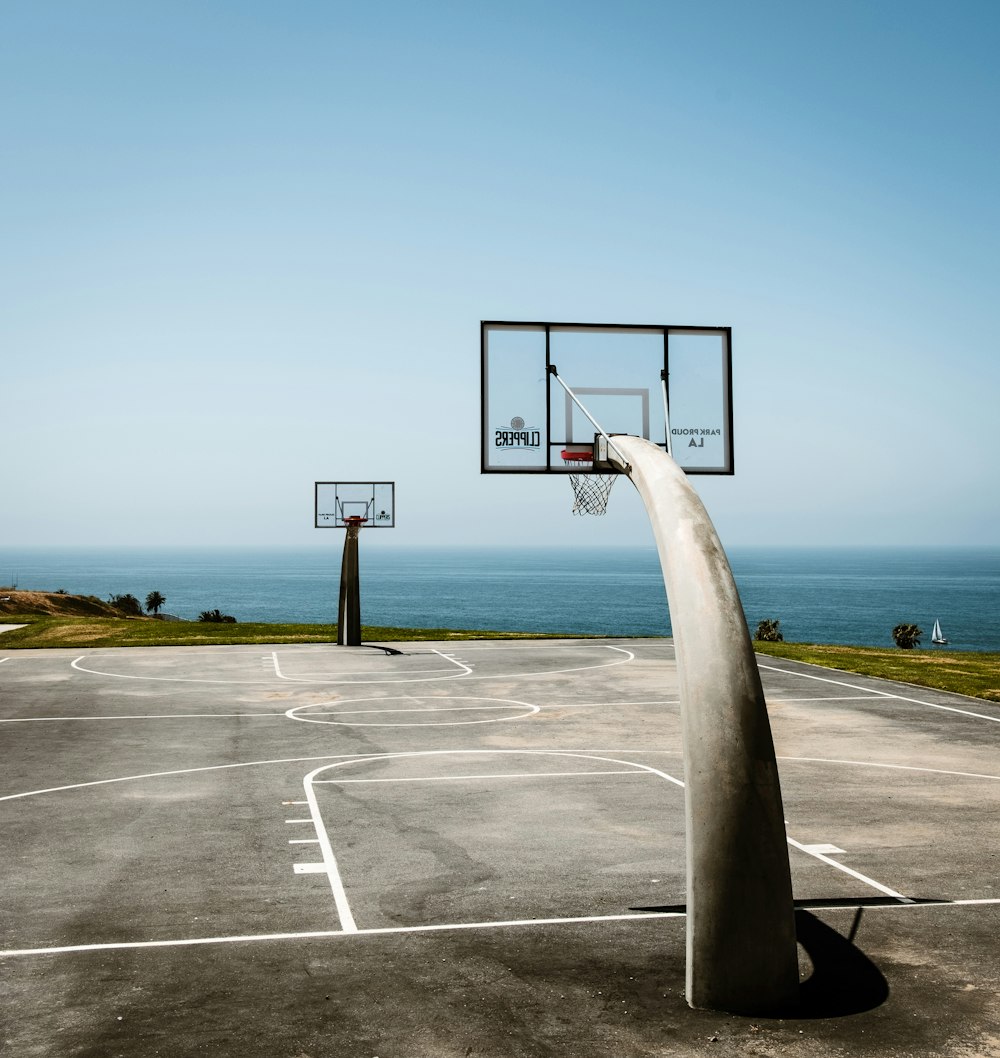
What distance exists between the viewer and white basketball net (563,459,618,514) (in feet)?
51.1

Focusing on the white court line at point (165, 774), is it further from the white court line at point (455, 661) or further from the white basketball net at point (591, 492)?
the white court line at point (455, 661)

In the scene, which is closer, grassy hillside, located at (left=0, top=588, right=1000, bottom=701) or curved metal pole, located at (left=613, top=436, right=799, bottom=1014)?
curved metal pole, located at (left=613, top=436, right=799, bottom=1014)

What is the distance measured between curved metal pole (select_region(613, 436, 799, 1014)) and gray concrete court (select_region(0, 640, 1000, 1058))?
29 cm

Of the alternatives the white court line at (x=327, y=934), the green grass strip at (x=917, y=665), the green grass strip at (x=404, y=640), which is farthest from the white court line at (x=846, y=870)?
the green grass strip at (x=404, y=640)

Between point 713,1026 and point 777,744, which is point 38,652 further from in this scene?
point 713,1026

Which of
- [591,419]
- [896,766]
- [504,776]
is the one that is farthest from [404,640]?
[591,419]

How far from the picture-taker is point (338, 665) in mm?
31562

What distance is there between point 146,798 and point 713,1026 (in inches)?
384

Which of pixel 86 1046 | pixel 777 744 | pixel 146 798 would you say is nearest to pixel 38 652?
pixel 146 798

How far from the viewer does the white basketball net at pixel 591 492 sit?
613 inches

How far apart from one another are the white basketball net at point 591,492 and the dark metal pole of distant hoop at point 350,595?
2051 cm

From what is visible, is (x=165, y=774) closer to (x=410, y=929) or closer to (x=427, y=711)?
(x=427, y=711)

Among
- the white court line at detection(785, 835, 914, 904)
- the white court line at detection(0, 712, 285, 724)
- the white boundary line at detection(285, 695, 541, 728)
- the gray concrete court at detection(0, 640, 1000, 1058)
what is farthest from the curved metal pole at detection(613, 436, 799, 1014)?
the white court line at detection(0, 712, 285, 724)

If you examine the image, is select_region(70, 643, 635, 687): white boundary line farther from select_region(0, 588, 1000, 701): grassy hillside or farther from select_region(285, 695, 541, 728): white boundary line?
select_region(0, 588, 1000, 701): grassy hillside
